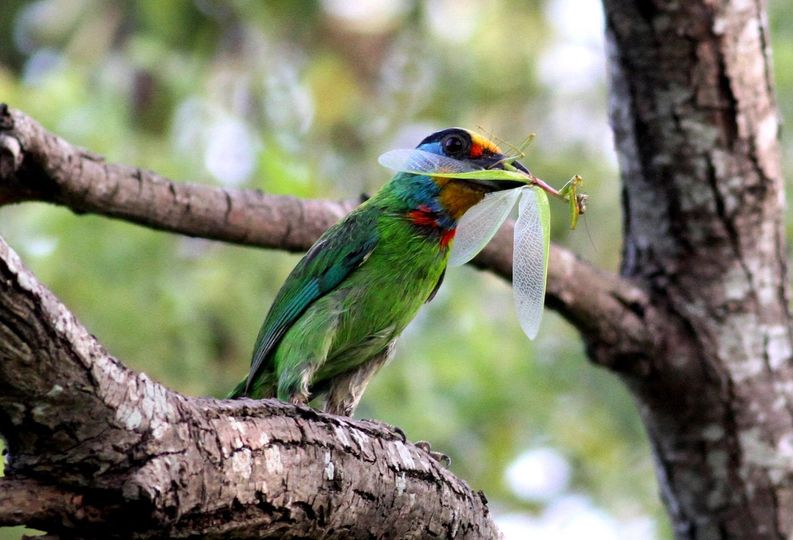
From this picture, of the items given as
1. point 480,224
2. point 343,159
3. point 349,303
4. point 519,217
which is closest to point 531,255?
point 519,217

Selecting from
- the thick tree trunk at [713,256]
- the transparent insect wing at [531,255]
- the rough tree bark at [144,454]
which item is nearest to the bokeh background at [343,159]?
the thick tree trunk at [713,256]

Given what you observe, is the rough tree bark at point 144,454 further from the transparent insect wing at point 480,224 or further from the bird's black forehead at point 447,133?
the bird's black forehead at point 447,133

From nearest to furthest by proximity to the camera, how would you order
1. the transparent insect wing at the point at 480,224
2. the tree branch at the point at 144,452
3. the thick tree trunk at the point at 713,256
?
the tree branch at the point at 144,452 < the transparent insect wing at the point at 480,224 < the thick tree trunk at the point at 713,256

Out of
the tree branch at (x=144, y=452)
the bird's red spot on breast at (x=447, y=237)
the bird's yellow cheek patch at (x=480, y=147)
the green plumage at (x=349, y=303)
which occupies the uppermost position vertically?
the bird's yellow cheek patch at (x=480, y=147)

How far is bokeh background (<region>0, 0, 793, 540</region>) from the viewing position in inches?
220

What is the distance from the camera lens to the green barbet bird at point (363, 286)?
380 cm

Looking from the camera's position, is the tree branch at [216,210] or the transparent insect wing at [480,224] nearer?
the tree branch at [216,210]

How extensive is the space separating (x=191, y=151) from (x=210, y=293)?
3.45 feet

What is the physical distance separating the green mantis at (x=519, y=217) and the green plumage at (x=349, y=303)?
193 mm

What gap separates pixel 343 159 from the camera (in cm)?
792

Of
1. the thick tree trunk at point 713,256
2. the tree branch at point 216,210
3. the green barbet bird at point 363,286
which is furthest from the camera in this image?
the thick tree trunk at point 713,256

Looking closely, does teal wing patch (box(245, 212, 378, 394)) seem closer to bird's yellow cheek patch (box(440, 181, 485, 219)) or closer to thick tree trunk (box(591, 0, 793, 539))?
bird's yellow cheek patch (box(440, 181, 485, 219))

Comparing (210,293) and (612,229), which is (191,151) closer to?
(210,293)

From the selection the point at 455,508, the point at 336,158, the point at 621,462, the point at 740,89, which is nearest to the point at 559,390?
the point at 621,462
